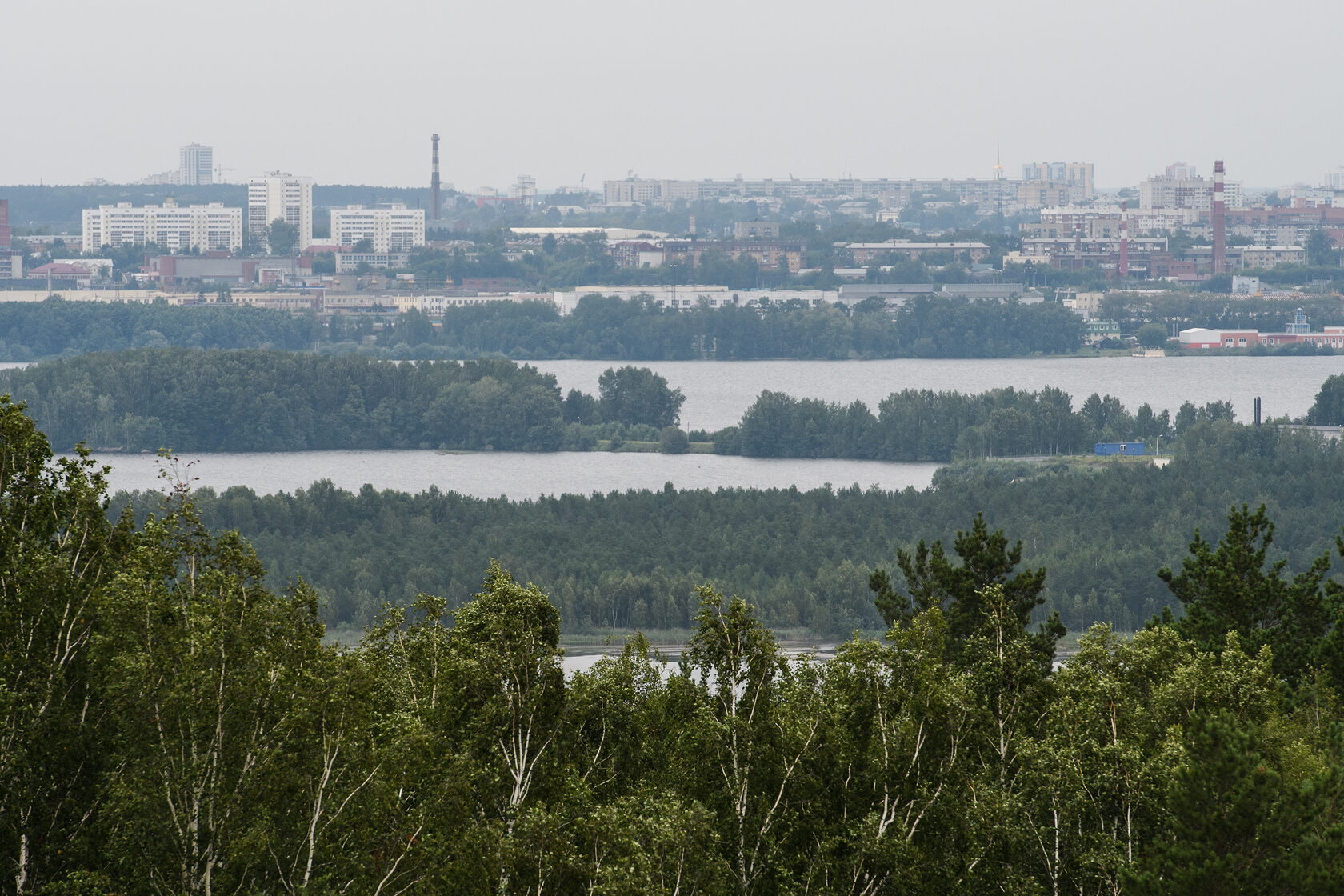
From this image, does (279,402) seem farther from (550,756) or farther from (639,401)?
(550,756)

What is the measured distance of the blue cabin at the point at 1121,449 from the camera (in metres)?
57.9

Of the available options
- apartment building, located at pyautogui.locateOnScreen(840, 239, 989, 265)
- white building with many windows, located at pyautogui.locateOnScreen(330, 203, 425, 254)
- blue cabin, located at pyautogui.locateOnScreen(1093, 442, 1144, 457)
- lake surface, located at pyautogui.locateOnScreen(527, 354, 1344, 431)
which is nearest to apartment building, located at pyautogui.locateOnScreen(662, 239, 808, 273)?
apartment building, located at pyautogui.locateOnScreen(840, 239, 989, 265)

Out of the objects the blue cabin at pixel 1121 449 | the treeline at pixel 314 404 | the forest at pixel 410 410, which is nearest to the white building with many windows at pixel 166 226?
the forest at pixel 410 410

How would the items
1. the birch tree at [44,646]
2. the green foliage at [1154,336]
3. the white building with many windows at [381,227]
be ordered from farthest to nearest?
the white building with many windows at [381,227] → the green foliage at [1154,336] → the birch tree at [44,646]

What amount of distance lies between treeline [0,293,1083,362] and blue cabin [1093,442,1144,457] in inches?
1849

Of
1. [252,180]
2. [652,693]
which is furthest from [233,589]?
[252,180]

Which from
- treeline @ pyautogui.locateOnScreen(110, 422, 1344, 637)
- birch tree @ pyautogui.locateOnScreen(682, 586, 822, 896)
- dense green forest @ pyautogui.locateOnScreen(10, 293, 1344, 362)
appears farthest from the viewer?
dense green forest @ pyautogui.locateOnScreen(10, 293, 1344, 362)

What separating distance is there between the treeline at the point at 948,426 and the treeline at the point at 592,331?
1490 inches

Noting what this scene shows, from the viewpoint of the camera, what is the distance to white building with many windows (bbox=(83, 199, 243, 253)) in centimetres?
14712

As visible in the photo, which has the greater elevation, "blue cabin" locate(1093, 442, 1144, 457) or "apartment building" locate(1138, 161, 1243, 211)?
"apartment building" locate(1138, 161, 1243, 211)

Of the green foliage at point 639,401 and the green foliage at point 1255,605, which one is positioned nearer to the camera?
the green foliage at point 1255,605

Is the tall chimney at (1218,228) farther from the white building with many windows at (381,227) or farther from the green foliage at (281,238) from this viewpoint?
the green foliage at (281,238)

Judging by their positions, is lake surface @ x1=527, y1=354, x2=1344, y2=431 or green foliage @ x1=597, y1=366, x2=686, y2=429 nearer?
green foliage @ x1=597, y1=366, x2=686, y2=429

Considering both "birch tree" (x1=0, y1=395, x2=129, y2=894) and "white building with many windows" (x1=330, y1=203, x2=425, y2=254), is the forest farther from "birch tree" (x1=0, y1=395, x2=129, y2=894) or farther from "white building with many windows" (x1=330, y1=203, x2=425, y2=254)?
"white building with many windows" (x1=330, y1=203, x2=425, y2=254)
